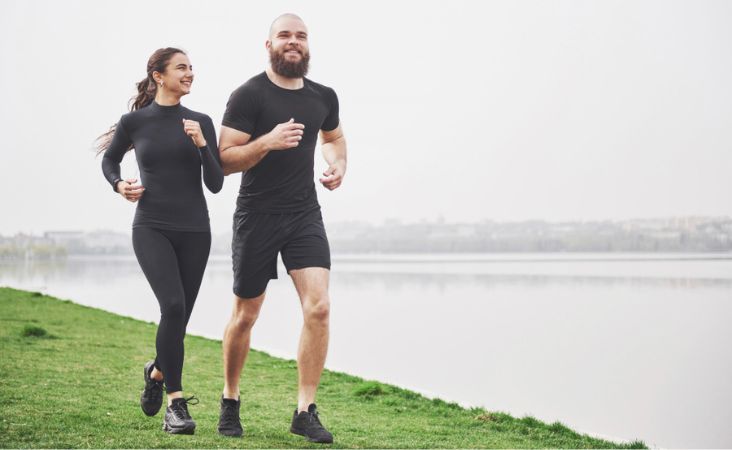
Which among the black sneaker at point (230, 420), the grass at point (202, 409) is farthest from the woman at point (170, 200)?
the grass at point (202, 409)

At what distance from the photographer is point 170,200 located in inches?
170

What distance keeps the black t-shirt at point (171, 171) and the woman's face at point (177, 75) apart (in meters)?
0.14

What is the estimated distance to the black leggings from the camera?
4.25 meters

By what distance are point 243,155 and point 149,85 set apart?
0.73 metres

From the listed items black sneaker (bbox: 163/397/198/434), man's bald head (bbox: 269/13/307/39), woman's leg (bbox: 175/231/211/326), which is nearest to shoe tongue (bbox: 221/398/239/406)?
black sneaker (bbox: 163/397/198/434)

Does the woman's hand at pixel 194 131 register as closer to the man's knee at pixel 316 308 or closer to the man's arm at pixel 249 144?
the man's arm at pixel 249 144

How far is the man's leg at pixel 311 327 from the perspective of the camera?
14.3 feet

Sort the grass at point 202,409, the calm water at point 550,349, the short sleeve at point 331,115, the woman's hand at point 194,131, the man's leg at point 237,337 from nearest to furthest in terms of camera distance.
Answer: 1. the woman's hand at point 194,131
2. the grass at point 202,409
3. the man's leg at point 237,337
4. the short sleeve at point 331,115
5. the calm water at point 550,349

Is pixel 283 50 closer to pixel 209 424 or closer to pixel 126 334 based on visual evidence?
pixel 209 424

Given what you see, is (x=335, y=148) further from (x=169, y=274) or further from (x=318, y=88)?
(x=169, y=274)

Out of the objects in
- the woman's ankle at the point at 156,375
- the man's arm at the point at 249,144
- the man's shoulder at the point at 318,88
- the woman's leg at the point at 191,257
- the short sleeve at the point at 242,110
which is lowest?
the woman's ankle at the point at 156,375

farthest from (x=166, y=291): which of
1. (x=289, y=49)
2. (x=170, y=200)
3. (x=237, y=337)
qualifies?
(x=289, y=49)

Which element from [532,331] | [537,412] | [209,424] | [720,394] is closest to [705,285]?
[532,331]

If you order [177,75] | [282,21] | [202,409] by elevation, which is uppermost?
[282,21]
